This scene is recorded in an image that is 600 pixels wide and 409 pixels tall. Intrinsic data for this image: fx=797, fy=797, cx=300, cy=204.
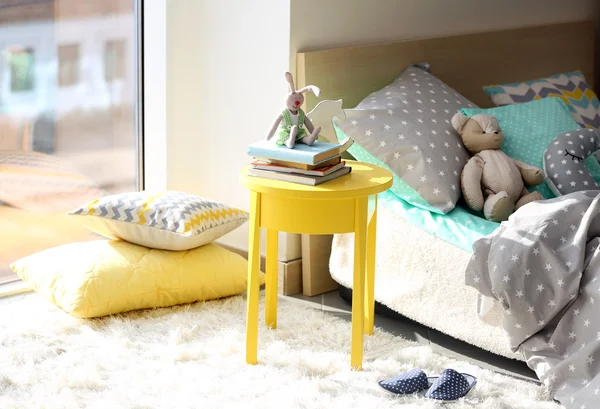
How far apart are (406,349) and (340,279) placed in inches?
15.1

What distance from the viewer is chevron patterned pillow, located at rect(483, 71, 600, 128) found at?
301 cm

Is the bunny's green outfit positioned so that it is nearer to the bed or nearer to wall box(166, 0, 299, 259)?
the bed

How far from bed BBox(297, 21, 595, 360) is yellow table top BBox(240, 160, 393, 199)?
0.19 m

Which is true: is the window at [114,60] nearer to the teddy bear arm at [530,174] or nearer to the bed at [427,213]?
the bed at [427,213]

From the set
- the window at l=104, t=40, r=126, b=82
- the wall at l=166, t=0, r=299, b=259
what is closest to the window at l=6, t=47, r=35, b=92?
the window at l=104, t=40, r=126, b=82

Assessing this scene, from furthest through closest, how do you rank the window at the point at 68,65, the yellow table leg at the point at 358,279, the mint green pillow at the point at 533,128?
the window at the point at 68,65 < the mint green pillow at the point at 533,128 < the yellow table leg at the point at 358,279

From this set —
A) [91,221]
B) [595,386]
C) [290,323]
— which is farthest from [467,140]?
[91,221]

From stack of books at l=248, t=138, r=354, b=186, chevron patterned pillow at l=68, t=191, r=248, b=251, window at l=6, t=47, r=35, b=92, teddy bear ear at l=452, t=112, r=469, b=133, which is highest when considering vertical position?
window at l=6, t=47, r=35, b=92

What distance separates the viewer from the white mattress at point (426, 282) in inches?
81.4

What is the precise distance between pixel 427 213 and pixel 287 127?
0.53m

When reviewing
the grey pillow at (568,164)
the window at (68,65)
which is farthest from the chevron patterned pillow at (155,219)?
the grey pillow at (568,164)

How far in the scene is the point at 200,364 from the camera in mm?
2000

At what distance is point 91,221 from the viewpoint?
2.39m

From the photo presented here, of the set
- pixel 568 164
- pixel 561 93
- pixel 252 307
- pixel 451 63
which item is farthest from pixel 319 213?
pixel 561 93
